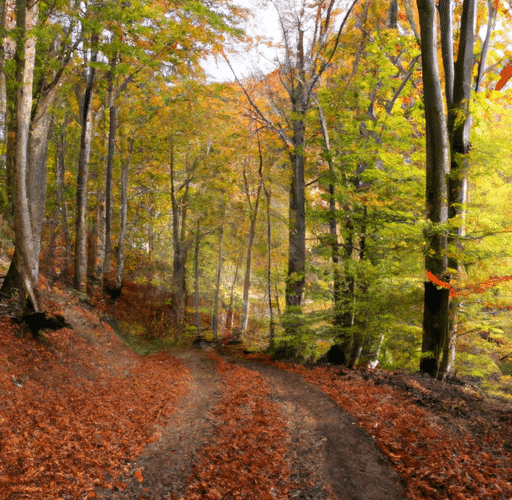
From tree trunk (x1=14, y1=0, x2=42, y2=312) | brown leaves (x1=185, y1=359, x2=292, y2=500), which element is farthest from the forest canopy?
brown leaves (x1=185, y1=359, x2=292, y2=500)

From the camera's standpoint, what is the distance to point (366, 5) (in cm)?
1164

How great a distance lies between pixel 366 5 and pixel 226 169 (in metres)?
9.65

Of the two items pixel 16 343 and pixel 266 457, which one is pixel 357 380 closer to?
pixel 266 457

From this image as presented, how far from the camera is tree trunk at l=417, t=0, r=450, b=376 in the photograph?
25.1ft

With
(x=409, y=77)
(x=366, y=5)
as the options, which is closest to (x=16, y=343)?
(x=409, y=77)

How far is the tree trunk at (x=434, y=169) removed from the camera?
25.1ft

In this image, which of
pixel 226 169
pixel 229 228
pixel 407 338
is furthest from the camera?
pixel 229 228

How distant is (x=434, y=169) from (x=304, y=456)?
6.19 m

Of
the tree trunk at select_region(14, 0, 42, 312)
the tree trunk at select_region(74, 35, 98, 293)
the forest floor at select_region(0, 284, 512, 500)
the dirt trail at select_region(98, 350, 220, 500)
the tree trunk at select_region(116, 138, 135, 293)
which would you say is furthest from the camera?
the tree trunk at select_region(116, 138, 135, 293)

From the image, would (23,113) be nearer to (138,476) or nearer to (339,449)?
(138,476)

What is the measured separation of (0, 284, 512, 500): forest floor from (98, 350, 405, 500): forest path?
2cm

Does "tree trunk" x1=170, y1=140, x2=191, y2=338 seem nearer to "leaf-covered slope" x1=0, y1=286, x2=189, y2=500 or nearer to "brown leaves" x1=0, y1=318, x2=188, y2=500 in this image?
"leaf-covered slope" x1=0, y1=286, x2=189, y2=500

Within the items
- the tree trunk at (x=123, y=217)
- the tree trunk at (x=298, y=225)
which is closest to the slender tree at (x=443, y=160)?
the tree trunk at (x=298, y=225)

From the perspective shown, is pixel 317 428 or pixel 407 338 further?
pixel 407 338
